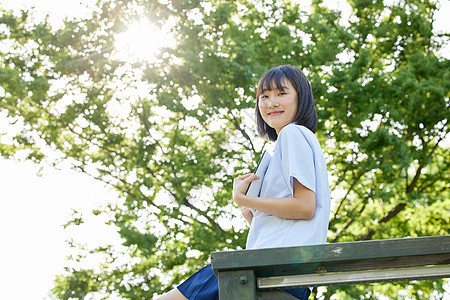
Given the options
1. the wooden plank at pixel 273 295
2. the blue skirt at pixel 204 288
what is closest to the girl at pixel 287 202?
the blue skirt at pixel 204 288

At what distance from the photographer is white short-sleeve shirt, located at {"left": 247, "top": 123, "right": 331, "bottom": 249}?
1851 mm

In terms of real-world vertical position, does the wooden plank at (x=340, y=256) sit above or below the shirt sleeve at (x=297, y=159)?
below

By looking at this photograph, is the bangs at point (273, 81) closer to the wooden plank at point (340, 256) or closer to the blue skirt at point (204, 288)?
the blue skirt at point (204, 288)

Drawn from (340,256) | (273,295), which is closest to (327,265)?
(340,256)

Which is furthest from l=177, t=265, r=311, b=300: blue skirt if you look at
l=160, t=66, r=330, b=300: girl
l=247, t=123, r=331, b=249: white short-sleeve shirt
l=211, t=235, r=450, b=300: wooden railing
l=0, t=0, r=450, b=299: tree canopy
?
l=0, t=0, r=450, b=299: tree canopy

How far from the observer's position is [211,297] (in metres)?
1.98

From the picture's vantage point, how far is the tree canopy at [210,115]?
897cm

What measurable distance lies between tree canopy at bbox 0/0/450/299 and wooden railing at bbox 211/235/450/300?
701 centimetres

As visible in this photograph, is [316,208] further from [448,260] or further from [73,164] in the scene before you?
[73,164]

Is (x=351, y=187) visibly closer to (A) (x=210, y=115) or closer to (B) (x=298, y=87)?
(A) (x=210, y=115)

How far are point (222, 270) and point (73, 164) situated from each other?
9456mm

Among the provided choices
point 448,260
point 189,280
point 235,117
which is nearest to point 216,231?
point 235,117

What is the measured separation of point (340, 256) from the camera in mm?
1487

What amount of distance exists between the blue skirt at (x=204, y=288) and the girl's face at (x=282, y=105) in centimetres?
66
